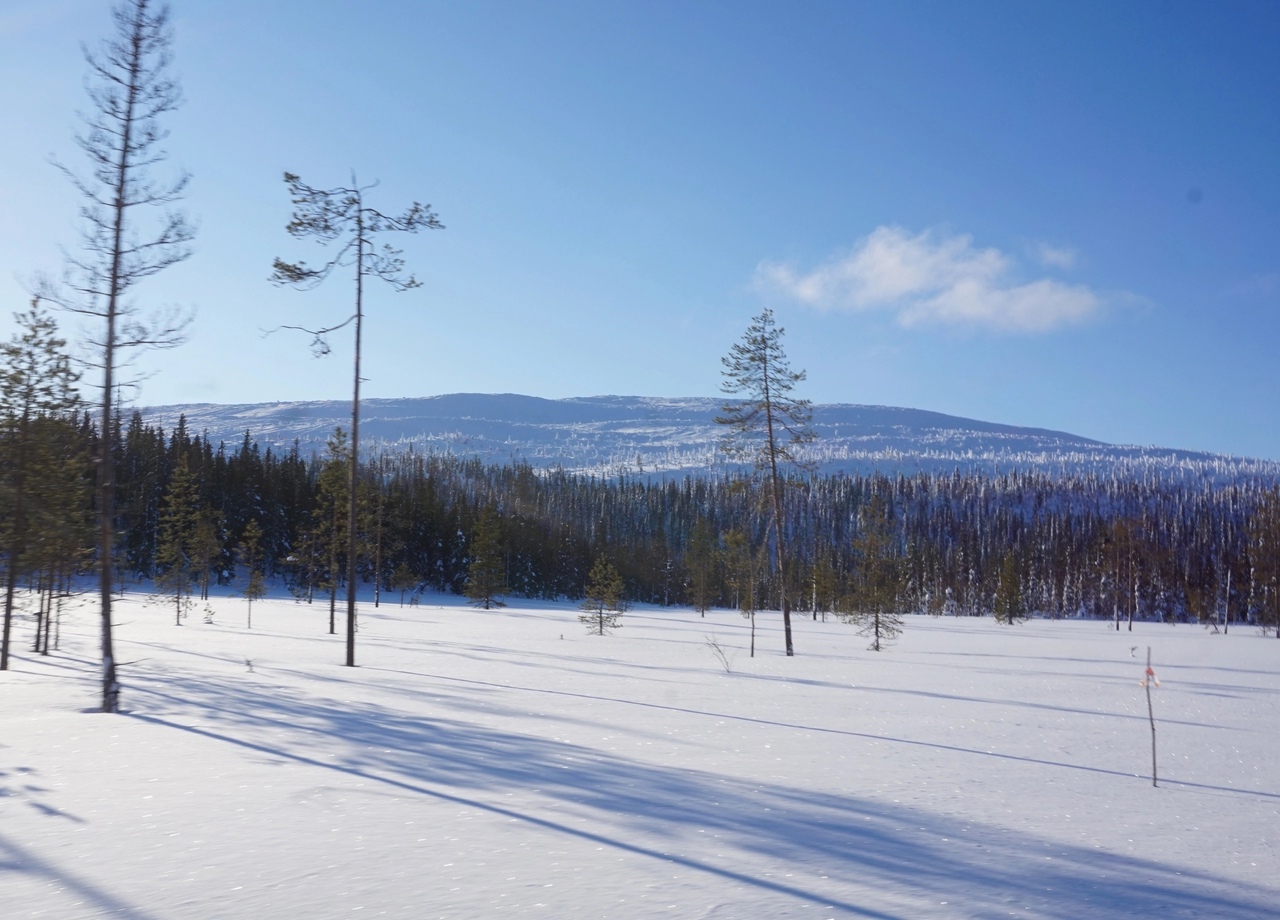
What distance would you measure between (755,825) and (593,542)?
107354 millimetres

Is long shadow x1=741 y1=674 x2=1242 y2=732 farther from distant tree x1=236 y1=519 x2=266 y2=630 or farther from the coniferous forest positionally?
distant tree x1=236 y1=519 x2=266 y2=630


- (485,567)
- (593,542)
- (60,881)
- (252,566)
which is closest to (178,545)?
(252,566)

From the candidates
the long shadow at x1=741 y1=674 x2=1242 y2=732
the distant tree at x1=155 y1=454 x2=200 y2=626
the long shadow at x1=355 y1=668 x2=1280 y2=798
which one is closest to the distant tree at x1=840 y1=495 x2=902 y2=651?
the long shadow at x1=741 y1=674 x2=1242 y2=732

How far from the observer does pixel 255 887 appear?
5.75 m

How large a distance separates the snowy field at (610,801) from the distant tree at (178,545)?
26.1m

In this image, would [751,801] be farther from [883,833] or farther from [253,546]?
[253,546]

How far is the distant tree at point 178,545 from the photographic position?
4409 cm

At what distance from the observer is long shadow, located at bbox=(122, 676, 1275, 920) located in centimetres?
645

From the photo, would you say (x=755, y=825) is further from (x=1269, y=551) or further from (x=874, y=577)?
(x=1269, y=551)

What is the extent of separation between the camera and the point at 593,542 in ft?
376

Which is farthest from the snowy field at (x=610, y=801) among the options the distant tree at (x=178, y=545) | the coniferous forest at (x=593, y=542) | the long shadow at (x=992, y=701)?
the distant tree at (x=178, y=545)

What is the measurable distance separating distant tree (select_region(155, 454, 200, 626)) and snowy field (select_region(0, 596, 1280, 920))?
85.8ft

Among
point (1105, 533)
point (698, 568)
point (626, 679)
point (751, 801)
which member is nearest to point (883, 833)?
point (751, 801)

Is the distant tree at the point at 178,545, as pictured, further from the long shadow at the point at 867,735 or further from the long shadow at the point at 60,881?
the long shadow at the point at 60,881
